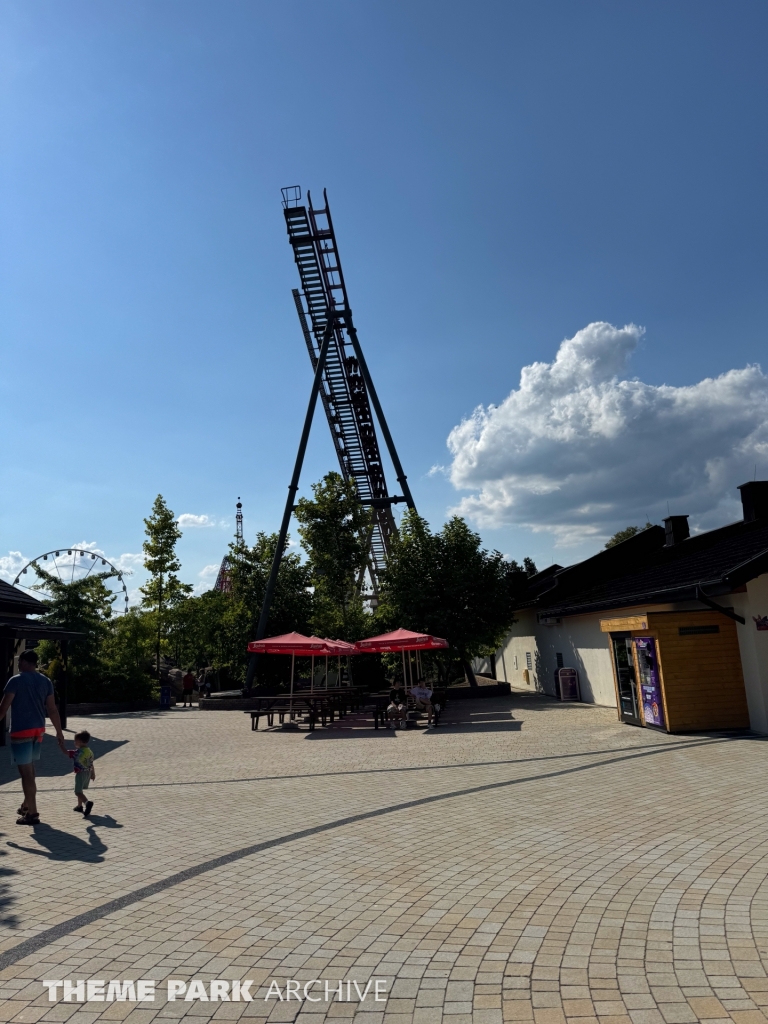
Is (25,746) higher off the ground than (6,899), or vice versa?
(25,746)

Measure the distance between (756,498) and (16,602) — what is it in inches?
855

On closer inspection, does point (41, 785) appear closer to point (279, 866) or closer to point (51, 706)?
point (51, 706)

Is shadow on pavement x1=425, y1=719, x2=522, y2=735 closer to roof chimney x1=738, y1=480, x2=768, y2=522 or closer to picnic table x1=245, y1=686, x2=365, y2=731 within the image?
picnic table x1=245, y1=686, x2=365, y2=731

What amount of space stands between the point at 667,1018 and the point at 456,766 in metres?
7.99

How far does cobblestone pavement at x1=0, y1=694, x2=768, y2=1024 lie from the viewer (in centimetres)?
369

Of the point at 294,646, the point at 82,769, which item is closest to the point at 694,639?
the point at 294,646

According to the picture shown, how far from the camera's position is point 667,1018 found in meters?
3.38

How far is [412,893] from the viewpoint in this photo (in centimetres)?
530

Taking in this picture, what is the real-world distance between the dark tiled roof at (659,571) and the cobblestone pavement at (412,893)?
3.84 metres

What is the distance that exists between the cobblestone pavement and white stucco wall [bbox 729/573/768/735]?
2.47 metres

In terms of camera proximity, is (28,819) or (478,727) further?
(478,727)

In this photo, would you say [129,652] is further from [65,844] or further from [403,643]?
[65,844]

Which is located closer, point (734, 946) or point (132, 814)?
A: point (734, 946)

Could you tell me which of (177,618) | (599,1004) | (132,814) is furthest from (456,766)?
(177,618)
